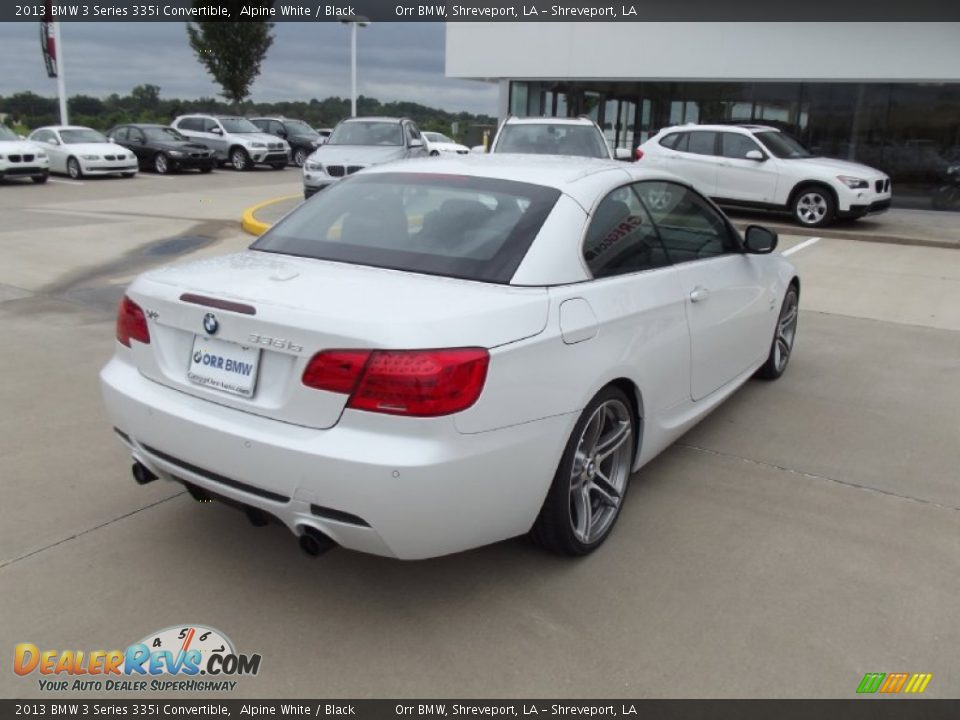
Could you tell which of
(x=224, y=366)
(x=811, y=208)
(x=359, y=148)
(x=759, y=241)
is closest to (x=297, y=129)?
(x=359, y=148)

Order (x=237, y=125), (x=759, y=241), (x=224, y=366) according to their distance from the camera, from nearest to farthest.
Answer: (x=224, y=366), (x=759, y=241), (x=237, y=125)

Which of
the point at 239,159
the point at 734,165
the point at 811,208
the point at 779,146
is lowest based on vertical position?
the point at 239,159

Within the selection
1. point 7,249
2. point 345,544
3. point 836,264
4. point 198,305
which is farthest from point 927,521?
point 7,249

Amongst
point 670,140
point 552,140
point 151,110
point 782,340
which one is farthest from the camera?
point 151,110

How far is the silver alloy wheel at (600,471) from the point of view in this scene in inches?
129

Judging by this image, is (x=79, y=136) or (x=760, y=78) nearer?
(x=760, y=78)

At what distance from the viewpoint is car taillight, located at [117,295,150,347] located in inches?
124

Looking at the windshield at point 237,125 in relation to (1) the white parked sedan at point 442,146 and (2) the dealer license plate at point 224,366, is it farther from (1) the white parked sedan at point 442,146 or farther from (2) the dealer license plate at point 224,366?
(2) the dealer license plate at point 224,366

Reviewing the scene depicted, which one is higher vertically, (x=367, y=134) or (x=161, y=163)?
(x=367, y=134)

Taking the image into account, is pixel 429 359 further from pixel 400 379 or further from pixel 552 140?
pixel 552 140

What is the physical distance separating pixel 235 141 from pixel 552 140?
17.5m

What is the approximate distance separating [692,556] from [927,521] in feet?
4.08

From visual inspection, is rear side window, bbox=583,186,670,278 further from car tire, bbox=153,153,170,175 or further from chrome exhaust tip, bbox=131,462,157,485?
car tire, bbox=153,153,170,175

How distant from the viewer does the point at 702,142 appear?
1511cm
